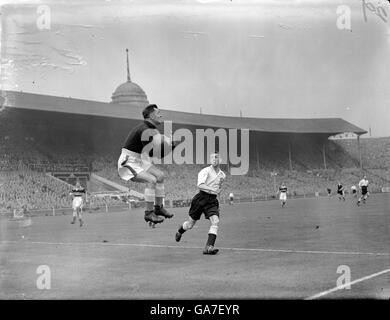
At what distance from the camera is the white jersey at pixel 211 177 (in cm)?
759

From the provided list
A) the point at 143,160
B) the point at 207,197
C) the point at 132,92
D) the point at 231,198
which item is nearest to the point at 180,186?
the point at 207,197

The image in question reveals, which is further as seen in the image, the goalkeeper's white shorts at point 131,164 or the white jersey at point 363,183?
the white jersey at point 363,183

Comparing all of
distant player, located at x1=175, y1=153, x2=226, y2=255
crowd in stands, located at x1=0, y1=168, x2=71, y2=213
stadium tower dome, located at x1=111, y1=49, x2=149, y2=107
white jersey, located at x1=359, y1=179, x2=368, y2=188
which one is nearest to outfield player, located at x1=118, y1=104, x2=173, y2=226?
stadium tower dome, located at x1=111, y1=49, x2=149, y2=107

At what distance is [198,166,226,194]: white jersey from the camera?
759cm

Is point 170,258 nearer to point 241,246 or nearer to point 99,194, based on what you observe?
point 241,246

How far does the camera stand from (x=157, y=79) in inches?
265

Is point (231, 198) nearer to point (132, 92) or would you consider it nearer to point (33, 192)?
point (33, 192)

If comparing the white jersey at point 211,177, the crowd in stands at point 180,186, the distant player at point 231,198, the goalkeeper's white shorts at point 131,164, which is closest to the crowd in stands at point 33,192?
the crowd in stands at point 180,186

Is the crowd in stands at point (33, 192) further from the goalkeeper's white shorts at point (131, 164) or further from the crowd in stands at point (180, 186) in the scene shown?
the goalkeeper's white shorts at point (131, 164)

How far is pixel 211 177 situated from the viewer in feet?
25.0

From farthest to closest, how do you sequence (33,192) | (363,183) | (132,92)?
(363,183) → (33,192) → (132,92)

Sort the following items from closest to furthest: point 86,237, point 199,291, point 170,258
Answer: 1. point 199,291
2. point 170,258
3. point 86,237

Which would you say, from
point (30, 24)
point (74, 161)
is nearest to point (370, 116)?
point (30, 24)

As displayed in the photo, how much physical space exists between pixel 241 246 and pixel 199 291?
14.7 feet
